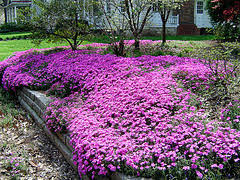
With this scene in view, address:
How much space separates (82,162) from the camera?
3.17 m

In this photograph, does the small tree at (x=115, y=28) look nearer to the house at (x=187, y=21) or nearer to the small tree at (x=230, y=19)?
the small tree at (x=230, y=19)

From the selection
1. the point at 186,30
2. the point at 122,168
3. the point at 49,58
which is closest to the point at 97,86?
the point at 122,168

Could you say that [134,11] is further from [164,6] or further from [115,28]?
[164,6]

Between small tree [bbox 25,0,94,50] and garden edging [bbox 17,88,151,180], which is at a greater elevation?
small tree [bbox 25,0,94,50]

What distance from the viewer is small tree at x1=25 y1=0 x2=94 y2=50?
904 centimetres

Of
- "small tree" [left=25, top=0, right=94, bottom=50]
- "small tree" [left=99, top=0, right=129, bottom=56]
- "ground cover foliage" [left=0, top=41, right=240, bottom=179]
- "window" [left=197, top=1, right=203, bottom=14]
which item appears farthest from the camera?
"window" [left=197, top=1, right=203, bottom=14]

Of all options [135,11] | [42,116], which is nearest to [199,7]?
[135,11]

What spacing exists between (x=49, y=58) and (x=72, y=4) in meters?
2.46

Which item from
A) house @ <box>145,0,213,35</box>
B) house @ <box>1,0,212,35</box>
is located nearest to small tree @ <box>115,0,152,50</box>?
house @ <box>1,0,212,35</box>

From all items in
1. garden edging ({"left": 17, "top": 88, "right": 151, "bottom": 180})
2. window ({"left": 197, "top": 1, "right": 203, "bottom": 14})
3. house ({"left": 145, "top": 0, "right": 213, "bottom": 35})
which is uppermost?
window ({"left": 197, "top": 1, "right": 203, "bottom": 14})

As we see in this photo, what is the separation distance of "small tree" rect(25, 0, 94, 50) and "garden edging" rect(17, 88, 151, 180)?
333 cm

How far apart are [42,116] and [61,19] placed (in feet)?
16.8

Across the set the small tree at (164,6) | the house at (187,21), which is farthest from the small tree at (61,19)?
the house at (187,21)

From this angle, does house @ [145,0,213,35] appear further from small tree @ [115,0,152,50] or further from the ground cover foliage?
the ground cover foliage
